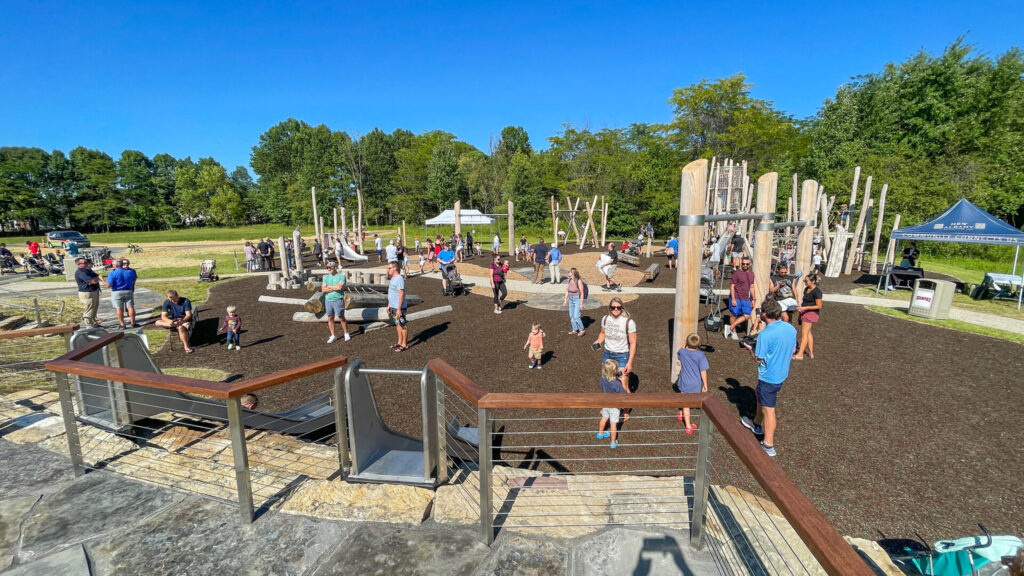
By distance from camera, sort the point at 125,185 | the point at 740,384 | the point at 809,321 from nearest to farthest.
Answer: the point at 740,384 → the point at 809,321 → the point at 125,185

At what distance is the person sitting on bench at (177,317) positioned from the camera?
32.0 ft

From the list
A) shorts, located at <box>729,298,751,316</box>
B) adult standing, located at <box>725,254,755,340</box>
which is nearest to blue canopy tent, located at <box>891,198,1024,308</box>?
adult standing, located at <box>725,254,755,340</box>

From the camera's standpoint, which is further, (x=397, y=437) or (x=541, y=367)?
(x=541, y=367)

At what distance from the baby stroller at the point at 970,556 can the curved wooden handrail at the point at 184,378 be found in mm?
4777

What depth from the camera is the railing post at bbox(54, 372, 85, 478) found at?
3488 mm

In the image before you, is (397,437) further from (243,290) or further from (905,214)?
→ (905,214)

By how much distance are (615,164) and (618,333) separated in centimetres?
4141

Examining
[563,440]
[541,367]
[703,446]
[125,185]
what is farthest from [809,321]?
[125,185]

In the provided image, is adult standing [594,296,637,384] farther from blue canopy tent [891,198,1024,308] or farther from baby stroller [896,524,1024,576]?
blue canopy tent [891,198,1024,308]

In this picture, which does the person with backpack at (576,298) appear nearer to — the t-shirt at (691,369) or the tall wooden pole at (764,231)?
the tall wooden pole at (764,231)

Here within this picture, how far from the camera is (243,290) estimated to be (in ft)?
56.6

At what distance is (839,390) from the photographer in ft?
23.9

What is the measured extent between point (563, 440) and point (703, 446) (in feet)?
11.7

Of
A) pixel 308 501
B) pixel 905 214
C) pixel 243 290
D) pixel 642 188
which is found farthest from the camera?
pixel 642 188
